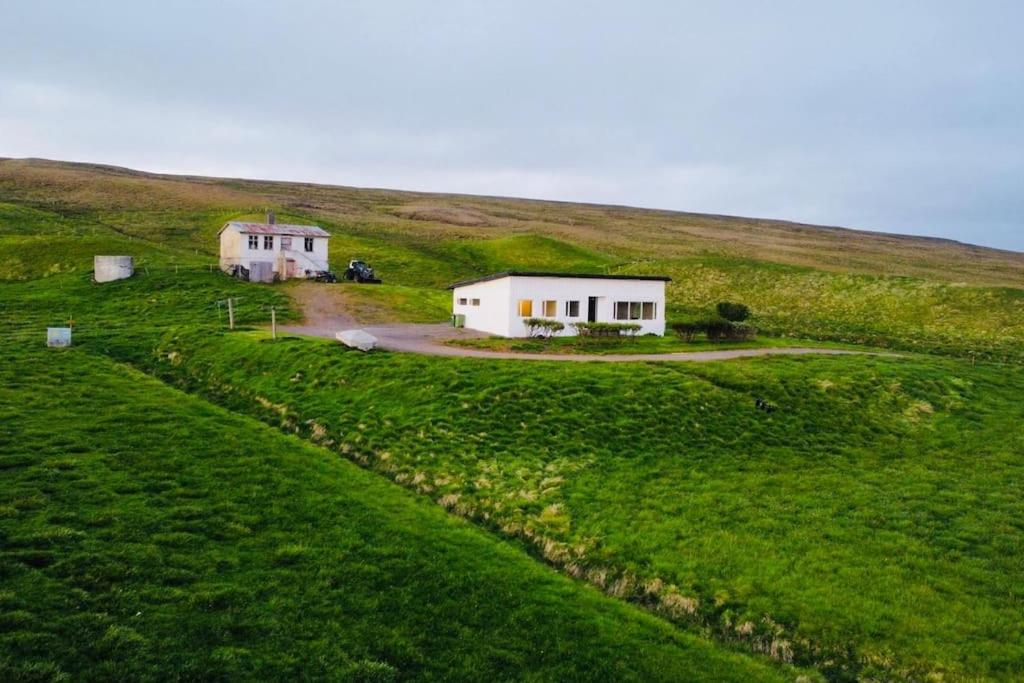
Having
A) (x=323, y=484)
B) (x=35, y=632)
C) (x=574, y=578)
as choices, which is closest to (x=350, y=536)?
(x=323, y=484)

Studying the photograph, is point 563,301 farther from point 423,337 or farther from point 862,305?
point 862,305

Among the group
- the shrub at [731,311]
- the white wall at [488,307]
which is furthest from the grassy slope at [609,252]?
the white wall at [488,307]

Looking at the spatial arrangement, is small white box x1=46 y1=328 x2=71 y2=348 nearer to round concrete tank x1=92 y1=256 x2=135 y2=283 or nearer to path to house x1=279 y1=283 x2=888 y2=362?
path to house x1=279 y1=283 x2=888 y2=362

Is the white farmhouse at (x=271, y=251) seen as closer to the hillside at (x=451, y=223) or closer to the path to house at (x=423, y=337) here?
the path to house at (x=423, y=337)

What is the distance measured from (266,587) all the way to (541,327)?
3036 cm

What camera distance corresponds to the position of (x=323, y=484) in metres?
17.5

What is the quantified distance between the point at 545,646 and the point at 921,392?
2546 cm

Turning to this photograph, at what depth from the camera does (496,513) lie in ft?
57.6

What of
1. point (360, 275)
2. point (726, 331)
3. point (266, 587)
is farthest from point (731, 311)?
point (266, 587)

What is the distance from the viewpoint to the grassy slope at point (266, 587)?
9914 millimetres

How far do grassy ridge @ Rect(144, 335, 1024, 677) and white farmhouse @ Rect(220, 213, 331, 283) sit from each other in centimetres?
2760

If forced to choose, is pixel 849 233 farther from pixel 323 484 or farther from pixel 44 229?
pixel 323 484

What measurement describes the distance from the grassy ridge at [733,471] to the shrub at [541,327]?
33.7ft

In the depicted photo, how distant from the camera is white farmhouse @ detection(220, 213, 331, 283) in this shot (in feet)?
195
